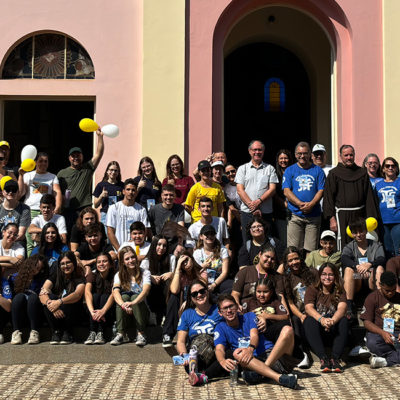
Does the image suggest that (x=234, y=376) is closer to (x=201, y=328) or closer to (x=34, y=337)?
(x=201, y=328)

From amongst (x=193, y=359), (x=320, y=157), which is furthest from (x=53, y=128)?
(x=193, y=359)

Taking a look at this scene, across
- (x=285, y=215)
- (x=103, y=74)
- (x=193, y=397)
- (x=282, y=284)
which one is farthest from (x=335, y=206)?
(x=103, y=74)

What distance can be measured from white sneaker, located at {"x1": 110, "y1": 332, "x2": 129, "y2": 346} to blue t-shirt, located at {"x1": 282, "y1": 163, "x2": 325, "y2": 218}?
2898 mm

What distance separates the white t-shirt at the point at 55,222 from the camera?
8.48 meters

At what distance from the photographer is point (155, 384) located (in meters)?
6.29

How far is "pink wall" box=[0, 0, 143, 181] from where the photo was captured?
445 inches

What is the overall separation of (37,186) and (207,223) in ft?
8.42

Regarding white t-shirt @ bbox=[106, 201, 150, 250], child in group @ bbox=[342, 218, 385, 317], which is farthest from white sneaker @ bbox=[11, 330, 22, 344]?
child in group @ bbox=[342, 218, 385, 317]

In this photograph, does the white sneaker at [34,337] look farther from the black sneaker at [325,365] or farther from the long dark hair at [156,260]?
the black sneaker at [325,365]

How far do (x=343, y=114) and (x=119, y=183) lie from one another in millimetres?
4280

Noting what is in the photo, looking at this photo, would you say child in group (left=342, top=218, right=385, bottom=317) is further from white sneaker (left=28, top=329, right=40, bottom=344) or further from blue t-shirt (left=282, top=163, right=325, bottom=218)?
white sneaker (left=28, top=329, right=40, bottom=344)

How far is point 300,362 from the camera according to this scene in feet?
22.3

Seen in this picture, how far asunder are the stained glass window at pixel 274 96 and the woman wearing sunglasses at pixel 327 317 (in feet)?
31.6

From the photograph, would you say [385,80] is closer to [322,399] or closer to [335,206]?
[335,206]
